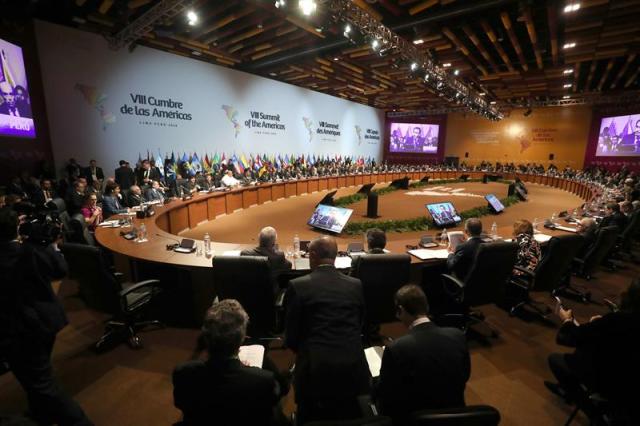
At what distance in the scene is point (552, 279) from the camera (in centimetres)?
327

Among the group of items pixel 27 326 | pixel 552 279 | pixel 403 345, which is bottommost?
pixel 552 279

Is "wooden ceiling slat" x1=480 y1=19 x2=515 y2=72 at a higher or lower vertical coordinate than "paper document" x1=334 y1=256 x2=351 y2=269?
higher

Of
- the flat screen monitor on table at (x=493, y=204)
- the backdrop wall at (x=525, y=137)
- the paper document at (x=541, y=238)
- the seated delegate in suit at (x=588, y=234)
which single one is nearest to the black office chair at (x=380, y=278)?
the paper document at (x=541, y=238)

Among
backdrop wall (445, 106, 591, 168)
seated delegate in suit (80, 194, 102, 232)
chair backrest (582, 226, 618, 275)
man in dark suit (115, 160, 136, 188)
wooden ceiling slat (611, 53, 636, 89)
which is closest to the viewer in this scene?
chair backrest (582, 226, 618, 275)

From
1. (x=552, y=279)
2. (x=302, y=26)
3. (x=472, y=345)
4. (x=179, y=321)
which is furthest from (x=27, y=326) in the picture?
(x=302, y=26)

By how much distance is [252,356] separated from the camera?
6.23 feet

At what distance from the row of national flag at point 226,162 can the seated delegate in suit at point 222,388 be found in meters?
8.46

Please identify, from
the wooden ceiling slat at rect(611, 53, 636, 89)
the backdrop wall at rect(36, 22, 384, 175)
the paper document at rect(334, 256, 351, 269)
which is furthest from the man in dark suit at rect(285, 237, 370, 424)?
the wooden ceiling slat at rect(611, 53, 636, 89)

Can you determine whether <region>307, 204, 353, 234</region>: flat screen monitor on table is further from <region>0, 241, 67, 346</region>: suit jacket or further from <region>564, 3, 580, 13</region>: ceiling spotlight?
<region>564, 3, 580, 13</region>: ceiling spotlight

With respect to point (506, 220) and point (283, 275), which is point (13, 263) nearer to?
point (283, 275)

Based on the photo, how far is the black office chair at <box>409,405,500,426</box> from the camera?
3.31ft

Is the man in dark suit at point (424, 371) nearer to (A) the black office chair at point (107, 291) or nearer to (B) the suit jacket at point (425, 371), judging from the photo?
(B) the suit jacket at point (425, 371)

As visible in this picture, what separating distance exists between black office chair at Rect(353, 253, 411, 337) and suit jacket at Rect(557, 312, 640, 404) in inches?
44.1

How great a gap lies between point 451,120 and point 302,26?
16.2 meters
